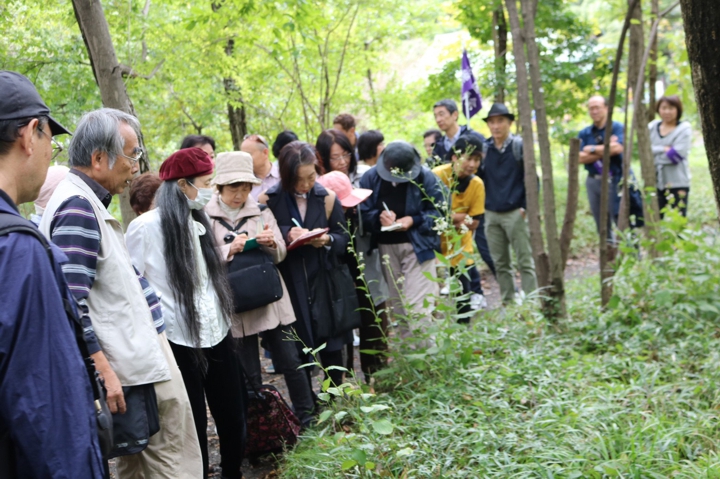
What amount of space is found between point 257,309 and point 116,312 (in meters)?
1.69

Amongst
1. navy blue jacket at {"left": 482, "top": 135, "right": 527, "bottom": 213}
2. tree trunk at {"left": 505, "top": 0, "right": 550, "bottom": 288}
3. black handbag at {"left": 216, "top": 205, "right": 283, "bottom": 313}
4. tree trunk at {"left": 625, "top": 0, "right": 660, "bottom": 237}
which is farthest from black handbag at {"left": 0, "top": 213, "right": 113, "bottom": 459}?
tree trunk at {"left": 625, "top": 0, "right": 660, "bottom": 237}

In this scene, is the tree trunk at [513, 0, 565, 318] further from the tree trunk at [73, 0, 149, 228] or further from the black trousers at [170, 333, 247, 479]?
the tree trunk at [73, 0, 149, 228]

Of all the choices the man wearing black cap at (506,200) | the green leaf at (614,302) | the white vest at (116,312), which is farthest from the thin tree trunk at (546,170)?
the white vest at (116,312)

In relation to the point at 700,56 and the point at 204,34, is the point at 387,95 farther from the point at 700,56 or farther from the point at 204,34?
the point at 700,56

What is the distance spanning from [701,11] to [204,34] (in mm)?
6785

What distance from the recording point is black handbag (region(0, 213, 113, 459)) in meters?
1.80

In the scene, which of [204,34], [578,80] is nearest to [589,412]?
[204,34]

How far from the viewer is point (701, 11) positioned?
237 centimetres

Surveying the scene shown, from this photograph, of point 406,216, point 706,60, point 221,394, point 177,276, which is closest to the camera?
point 706,60

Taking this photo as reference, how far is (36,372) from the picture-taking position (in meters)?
1.73

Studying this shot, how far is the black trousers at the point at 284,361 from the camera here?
15.2 feet

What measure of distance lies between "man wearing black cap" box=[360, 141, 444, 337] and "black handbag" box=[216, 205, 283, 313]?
4.53 ft

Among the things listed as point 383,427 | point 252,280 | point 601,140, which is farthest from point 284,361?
point 601,140

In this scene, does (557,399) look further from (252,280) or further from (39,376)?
(39,376)
